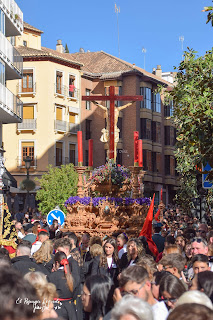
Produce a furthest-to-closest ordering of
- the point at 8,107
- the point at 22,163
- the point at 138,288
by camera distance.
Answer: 1. the point at 22,163
2. the point at 8,107
3. the point at 138,288

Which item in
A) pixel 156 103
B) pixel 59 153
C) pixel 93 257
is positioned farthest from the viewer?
pixel 156 103

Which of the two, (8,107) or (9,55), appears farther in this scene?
(9,55)

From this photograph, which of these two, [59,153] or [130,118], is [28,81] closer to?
[59,153]

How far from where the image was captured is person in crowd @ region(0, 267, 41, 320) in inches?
101

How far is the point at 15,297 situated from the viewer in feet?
8.59

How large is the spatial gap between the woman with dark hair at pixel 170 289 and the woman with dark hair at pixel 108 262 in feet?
12.9

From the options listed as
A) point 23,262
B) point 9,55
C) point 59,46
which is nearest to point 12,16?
point 9,55

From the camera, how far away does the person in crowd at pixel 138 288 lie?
5.12 metres

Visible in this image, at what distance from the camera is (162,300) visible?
217 inches

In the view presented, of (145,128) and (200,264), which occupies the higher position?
(145,128)

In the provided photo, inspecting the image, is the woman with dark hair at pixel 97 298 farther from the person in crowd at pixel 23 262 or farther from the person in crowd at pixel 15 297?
the person in crowd at pixel 15 297

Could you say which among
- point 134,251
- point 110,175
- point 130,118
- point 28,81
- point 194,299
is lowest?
point 134,251

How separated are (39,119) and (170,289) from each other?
48889mm

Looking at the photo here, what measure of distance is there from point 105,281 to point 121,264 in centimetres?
395
